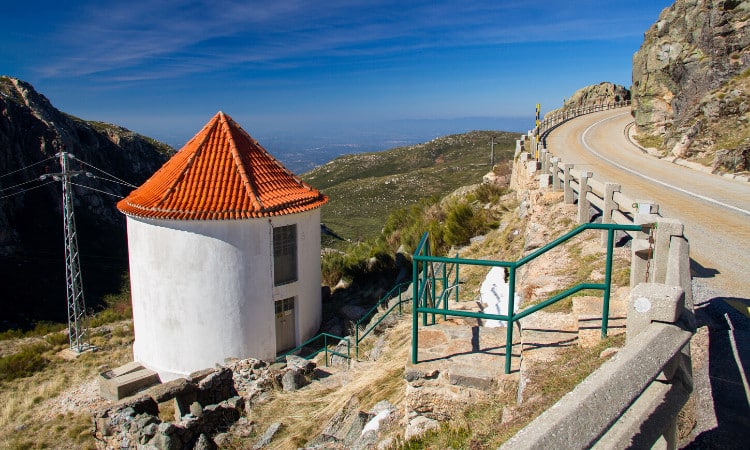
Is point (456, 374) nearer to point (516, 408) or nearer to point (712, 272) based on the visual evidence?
point (516, 408)

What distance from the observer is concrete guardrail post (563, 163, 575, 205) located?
10.9m

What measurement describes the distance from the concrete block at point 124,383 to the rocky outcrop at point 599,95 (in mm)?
47495

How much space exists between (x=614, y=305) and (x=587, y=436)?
11.7 ft

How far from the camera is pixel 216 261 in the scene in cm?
1307

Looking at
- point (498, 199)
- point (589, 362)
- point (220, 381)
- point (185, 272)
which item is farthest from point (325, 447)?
point (498, 199)

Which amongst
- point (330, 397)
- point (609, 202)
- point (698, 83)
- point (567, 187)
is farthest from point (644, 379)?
point (698, 83)

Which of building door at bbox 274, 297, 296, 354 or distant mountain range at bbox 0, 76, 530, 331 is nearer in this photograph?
building door at bbox 274, 297, 296, 354

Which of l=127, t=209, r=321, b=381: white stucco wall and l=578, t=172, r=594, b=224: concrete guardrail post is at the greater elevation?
l=578, t=172, r=594, b=224: concrete guardrail post

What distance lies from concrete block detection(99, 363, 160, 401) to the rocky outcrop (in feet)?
156

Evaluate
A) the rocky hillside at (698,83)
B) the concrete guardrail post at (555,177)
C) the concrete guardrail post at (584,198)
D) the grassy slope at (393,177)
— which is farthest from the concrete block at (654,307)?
the grassy slope at (393,177)

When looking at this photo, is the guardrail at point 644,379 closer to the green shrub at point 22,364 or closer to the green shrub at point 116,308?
the green shrub at point 22,364

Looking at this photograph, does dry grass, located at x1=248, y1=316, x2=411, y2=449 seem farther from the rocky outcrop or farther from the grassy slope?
the rocky outcrop

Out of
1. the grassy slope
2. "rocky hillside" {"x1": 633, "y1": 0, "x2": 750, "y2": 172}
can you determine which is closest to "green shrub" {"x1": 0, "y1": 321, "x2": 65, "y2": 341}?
the grassy slope

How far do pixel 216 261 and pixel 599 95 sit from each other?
52155mm
